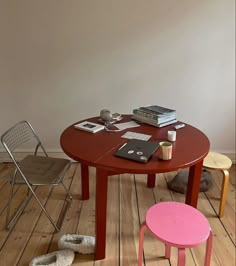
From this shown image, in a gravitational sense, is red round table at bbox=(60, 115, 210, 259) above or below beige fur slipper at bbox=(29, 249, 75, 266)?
above

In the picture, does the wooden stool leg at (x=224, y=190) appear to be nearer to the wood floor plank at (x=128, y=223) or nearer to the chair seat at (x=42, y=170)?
the wood floor plank at (x=128, y=223)

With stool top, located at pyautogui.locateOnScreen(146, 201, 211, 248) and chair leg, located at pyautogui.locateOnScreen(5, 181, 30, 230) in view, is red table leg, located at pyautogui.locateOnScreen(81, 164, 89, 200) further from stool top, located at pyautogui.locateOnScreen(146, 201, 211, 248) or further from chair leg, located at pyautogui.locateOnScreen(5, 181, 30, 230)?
stool top, located at pyautogui.locateOnScreen(146, 201, 211, 248)

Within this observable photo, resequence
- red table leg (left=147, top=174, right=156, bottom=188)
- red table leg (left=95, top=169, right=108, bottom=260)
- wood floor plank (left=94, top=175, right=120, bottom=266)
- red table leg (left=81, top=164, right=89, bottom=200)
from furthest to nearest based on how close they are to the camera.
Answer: red table leg (left=147, top=174, right=156, bottom=188) < red table leg (left=81, top=164, right=89, bottom=200) < wood floor plank (left=94, top=175, right=120, bottom=266) < red table leg (left=95, top=169, right=108, bottom=260)

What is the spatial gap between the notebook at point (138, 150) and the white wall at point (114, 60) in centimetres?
125

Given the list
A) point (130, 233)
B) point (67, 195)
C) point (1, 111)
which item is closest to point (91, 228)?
point (130, 233)

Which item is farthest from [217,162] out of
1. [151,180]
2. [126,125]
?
[126,125]

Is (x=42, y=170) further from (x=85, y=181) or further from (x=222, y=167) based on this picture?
(x=222, y=167)

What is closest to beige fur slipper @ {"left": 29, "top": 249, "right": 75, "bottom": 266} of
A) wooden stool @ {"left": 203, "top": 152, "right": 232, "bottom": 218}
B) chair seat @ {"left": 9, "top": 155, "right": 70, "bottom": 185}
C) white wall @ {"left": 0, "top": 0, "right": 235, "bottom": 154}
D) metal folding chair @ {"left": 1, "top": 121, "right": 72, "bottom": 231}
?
metal folding chair @ {"left": 1, "top": 121, "right": 72, "bottom": 231}

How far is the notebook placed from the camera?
1.69 m

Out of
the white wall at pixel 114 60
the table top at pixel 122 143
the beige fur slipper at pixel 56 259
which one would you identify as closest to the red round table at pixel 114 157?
the table top at pixel 122 143

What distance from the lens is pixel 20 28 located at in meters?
2.83

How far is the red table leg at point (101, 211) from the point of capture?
172 centimetres

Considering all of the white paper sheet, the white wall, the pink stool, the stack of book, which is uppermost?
the white wall

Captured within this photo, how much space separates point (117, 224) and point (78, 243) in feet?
1.26
